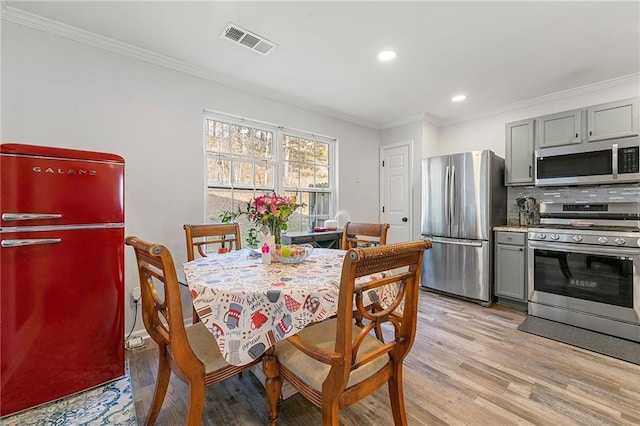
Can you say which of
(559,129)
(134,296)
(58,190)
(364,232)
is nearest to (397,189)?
(559,129)

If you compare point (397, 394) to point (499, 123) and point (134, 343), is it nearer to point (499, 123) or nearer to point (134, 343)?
point (134, 343)

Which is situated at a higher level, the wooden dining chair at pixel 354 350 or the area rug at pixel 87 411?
the wooden dining chair at pixel 354 350

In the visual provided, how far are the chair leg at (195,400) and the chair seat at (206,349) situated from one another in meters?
0.05

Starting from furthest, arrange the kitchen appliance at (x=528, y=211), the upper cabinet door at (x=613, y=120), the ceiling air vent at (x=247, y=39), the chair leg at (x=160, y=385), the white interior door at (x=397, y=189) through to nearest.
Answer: the white interior door at (x=397, y=189) < the kitchen appliance at (x=528, y=211) < the upper cabinet door at (x=613, y=120) < the ceiling air vent at (x=247, y=39) < the chair leg at (x=160, y=385)

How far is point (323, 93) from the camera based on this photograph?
3.37 meters

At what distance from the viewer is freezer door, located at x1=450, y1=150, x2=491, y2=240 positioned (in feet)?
10.8

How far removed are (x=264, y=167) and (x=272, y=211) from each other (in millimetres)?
1744

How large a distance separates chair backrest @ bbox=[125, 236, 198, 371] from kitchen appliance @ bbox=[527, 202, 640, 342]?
3424 mm

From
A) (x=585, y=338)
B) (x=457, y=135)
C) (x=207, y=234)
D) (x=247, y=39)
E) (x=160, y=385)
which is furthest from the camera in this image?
(x=457, y=135)

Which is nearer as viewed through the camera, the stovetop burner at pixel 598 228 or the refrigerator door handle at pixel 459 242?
the stovetop burner at pixel 598 228

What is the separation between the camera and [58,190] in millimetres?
1631

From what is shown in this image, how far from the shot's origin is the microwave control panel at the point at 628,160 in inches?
103

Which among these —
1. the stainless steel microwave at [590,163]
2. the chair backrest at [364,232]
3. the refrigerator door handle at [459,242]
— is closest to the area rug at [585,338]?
the refrigerator door handle at [459,242]

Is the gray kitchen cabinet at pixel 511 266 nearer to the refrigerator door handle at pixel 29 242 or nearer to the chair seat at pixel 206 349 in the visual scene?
the chair seat at pixel 206 349
